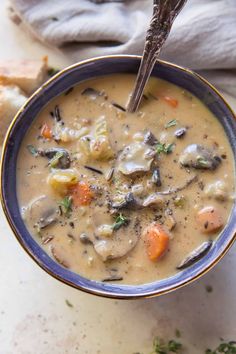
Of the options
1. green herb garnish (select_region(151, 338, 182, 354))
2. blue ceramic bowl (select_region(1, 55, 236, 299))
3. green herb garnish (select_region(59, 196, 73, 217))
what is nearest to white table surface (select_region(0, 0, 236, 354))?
green herb garnish (select_region(151, 338, 182, 354))

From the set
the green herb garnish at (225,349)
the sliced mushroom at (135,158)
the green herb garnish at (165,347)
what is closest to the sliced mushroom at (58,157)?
the sliced mushroom at (135,158)

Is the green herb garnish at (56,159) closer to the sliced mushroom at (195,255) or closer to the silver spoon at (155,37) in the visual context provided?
the silver spoon at (155,37)

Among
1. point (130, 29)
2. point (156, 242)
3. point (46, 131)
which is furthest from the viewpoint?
point (130, 29)

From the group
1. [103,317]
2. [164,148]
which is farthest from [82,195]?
[103,317]

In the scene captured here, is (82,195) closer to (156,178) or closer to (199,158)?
(156,178)

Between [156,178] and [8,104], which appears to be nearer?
[156,178]
